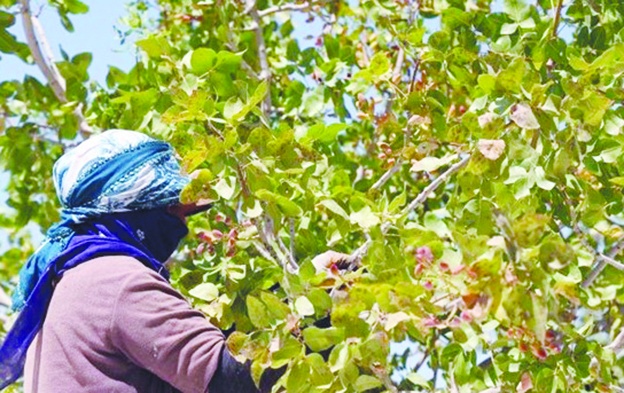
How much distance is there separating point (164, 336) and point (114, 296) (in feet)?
0.43

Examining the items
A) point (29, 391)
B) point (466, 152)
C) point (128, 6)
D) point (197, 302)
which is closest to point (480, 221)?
point (466, 152)

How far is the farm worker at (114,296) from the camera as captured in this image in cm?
224

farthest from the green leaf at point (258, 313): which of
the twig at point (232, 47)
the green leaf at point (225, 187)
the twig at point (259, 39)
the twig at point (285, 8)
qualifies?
the twig at point (285, 8)

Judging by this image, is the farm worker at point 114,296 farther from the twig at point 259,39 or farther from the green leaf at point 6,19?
the twig at point 259,39

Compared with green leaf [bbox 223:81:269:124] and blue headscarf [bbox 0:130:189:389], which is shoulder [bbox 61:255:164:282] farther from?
green leaf [bbox 223:81:269:124]

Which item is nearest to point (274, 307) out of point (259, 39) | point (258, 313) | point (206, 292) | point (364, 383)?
point (258, 313)

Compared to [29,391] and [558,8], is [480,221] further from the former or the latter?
[29,391]

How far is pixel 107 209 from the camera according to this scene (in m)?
2.53

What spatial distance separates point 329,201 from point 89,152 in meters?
0.50

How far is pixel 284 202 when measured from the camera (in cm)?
234

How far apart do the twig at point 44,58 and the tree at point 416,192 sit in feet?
0.06

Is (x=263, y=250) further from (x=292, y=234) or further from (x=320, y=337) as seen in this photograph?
(x=320, y=337)

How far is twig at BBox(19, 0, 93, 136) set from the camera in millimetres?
3662

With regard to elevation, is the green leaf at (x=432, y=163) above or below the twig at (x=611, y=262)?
above
